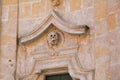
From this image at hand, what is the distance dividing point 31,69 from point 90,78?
5.16ft

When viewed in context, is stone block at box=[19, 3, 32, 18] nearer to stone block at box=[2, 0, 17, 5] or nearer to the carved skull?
stone block at box=[2, 0, 17, 5]

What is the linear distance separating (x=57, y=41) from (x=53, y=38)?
0.12 meters

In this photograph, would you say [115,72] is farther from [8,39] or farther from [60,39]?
[8,39]

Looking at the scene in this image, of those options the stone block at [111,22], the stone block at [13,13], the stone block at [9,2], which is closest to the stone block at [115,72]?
the stone block at [111,22]

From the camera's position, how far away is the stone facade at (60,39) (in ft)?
35.5

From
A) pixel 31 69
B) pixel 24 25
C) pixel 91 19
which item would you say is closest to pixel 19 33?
pixel 24 25

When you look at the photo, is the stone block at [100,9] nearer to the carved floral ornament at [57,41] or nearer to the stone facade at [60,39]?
the stone facade at [60,39]

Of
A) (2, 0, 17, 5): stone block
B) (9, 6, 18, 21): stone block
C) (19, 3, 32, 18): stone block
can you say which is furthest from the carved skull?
(2, 0, 17, 5): stone block

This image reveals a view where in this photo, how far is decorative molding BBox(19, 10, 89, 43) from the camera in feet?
37.3

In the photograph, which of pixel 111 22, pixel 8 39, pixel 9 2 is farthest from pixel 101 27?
pixel 9 2

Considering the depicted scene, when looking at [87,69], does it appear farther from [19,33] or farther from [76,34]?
[19,33]

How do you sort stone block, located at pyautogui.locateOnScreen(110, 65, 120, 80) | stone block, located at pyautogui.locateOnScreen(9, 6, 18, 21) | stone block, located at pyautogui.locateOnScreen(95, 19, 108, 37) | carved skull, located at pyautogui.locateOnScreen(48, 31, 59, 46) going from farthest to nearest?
stone block, located at pyautogui.locateOnScreen(9, 6, 18, 21)
carved skull, located at pyautogui.locateOnScreen(48, 31, 59, 46)
stone block, located at pyautogui.locateOnScreen(95, 19, 108, 37)
stone block, located at pyautogui.locateOnScreen(110, 65, 120, 80)

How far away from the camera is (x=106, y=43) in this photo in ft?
35.6

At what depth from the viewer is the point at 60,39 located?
11.8 meters
